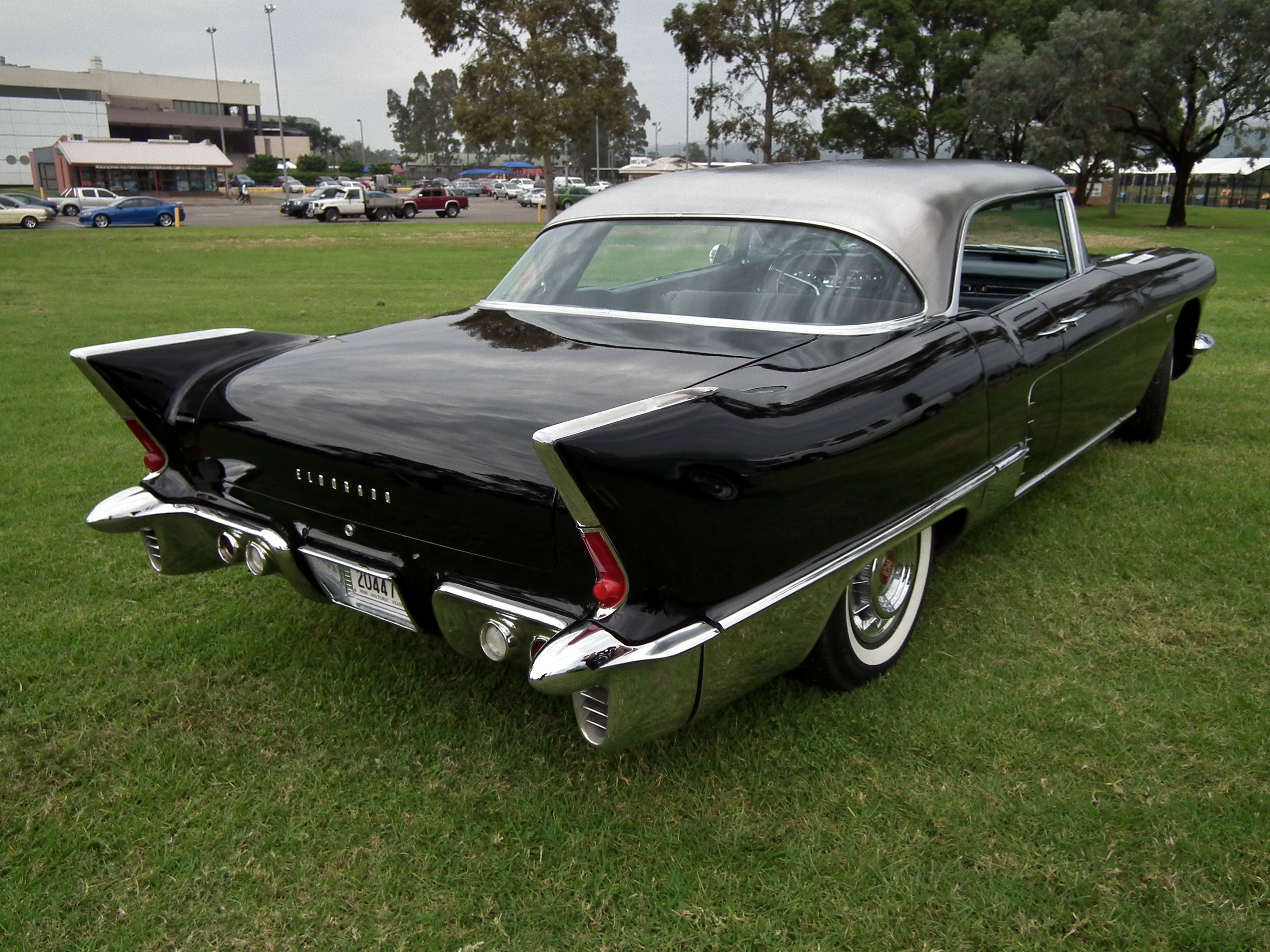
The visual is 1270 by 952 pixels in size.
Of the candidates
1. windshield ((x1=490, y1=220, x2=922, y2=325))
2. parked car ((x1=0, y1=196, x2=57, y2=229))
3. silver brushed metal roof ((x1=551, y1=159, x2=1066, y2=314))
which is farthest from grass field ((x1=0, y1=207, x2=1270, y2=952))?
parked car ((x1=0, y1=196, x2=57, y2=229))

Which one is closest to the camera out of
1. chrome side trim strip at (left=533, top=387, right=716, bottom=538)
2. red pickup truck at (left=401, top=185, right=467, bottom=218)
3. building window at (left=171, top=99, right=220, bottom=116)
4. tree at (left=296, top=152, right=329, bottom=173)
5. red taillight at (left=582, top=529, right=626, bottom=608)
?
chrome side trim strip at (left=533, top=387, right=716, bottom=538)

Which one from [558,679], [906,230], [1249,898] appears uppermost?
[906,230]

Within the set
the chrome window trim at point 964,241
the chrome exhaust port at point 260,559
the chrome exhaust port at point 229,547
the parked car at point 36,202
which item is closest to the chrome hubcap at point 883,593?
the chrome window trim at point 964,241

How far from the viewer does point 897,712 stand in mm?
2613

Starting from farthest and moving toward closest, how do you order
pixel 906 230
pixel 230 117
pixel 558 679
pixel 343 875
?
1. pixel 230 117
2. pixel 906 230
3. pixel 343 875
4. pixel 558 679

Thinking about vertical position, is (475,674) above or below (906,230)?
below

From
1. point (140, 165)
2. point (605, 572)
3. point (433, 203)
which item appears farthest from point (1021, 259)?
point (140, 165)

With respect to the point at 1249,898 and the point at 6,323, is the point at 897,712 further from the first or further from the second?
the point at 6,323

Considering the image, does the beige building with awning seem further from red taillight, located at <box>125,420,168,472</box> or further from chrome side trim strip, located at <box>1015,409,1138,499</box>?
chrome side trim strip, located at <box>1015,409,1138,499</box>

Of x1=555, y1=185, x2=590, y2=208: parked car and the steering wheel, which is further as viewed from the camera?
x1=555, y1=185, x2=590, y2=208: parked car

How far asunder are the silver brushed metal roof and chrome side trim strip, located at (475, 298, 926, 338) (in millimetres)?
209

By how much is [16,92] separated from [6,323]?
8211cm

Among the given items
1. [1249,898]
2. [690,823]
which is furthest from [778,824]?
[1249,898]

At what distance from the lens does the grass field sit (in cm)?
195
